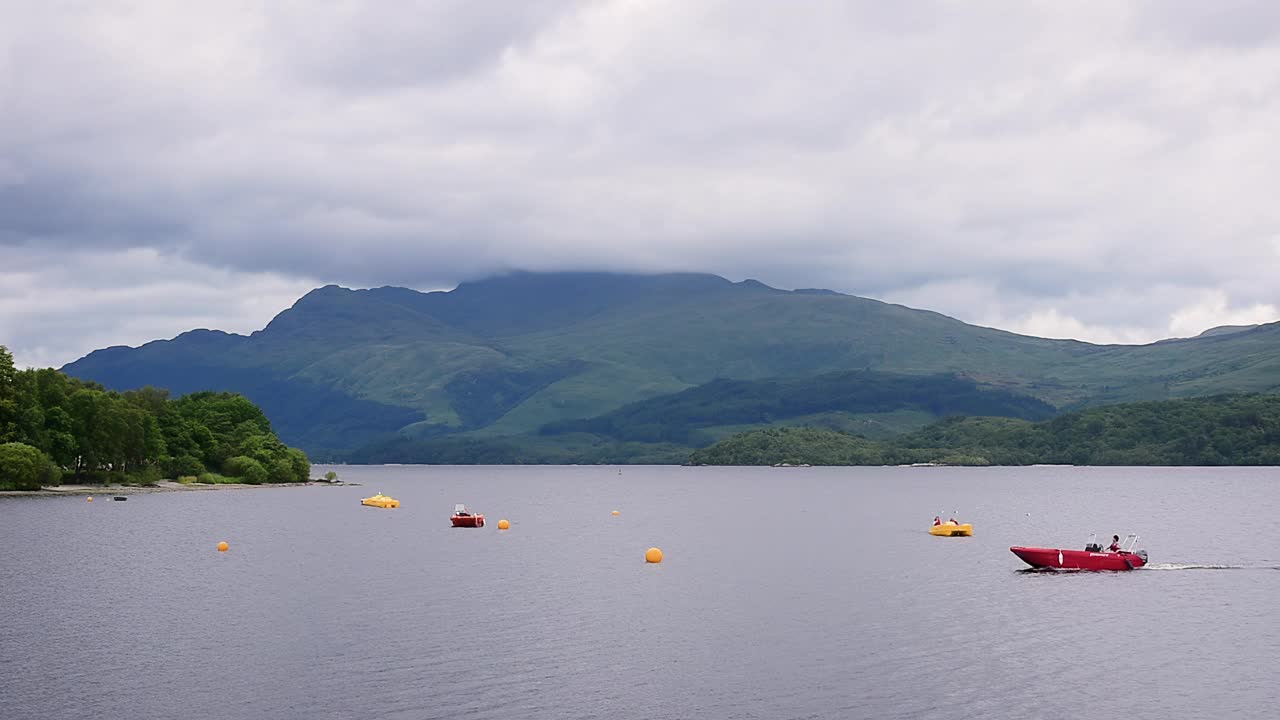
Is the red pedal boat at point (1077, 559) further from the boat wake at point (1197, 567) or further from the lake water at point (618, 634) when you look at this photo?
the boat wake at point (1197, 567)

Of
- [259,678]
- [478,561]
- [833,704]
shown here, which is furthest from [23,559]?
[833,704]

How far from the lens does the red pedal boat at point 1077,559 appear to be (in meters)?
115

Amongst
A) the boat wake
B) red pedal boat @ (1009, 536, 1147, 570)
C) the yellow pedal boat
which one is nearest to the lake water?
the boat wake

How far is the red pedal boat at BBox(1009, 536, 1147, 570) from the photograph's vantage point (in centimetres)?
A: 11469

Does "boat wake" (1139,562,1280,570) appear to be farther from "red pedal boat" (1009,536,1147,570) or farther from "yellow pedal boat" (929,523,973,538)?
"yellow pedal boat" (929,523,973,538)

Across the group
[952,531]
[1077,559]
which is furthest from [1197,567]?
[952,531]

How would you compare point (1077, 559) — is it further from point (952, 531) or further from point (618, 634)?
→ point (618, 634)

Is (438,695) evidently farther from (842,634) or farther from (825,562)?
(825,562)

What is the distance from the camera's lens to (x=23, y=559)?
120875 millimetres

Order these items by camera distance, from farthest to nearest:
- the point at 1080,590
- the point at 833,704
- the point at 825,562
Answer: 1. the point at 825,562
2. the point at 1080,590
3. the point at 833,704

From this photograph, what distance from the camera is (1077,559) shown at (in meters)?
115

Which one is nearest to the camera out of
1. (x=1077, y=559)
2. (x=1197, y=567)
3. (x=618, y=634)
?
(x=618, y=634)

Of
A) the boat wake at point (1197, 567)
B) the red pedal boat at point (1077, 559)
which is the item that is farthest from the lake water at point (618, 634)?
the red pedal boat at point (1077, 559)

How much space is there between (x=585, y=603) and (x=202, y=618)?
2741 centimetres
